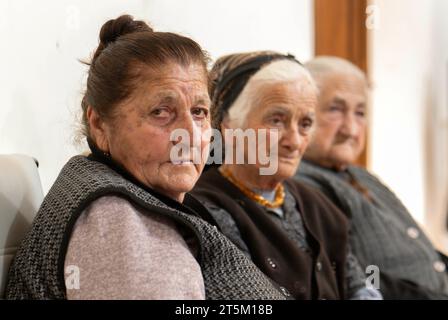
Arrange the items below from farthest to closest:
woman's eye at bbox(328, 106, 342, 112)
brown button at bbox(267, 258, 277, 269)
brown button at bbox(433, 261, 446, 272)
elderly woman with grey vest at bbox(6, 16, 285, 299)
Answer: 1. woman's eye at bbox(328, 106, 342, 112)
2. brown button at bbox(433, 261, 446, 272)
3. brown button at bbox(267, 258, 277, 269)
4. elderly woman with grey vest at bbox(6, 16, 285, 299)

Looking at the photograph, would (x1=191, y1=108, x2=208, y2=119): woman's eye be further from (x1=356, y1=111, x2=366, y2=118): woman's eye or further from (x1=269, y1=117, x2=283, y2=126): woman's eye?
(x1=356, y1=111, x2=366, y2=118): woman's eye

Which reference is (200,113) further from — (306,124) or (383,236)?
(383,236)

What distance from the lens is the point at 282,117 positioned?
161 cm

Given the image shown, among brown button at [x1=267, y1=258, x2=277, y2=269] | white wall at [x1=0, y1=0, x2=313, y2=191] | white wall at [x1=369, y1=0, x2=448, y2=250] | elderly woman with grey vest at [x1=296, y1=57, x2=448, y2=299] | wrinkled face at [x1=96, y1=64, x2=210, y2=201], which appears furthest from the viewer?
white wall at [x1=369, y1=0, x2=448, y2=250]

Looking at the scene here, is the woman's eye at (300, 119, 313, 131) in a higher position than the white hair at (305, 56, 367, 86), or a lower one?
lower

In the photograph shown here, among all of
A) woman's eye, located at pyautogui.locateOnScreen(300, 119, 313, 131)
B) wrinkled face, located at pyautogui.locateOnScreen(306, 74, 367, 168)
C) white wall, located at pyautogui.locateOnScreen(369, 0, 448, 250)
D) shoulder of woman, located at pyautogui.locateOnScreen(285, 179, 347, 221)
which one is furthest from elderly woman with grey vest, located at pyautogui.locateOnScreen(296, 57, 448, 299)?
white wall, located at pyautogui.locateOnScreen(369, 0, 448, 250)

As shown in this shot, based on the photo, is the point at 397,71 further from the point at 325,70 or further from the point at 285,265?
the point at 285,265

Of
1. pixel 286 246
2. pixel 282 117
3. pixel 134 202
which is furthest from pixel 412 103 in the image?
pixel 134 202

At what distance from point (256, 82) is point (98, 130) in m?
0.55

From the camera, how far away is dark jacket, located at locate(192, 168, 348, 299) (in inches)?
58.0

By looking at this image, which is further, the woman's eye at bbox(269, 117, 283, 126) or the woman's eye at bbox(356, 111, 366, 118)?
the woman's eye at bbox(356, 111, 366, 118)

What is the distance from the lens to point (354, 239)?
2.00m

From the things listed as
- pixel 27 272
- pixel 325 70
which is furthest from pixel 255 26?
pixel 27 272

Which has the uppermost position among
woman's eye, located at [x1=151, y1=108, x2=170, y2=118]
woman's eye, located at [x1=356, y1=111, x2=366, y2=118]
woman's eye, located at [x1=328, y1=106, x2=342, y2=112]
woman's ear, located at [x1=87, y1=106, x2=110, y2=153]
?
woman's eye, located at [x1=151, y1=108, x2=170, y2=118]
